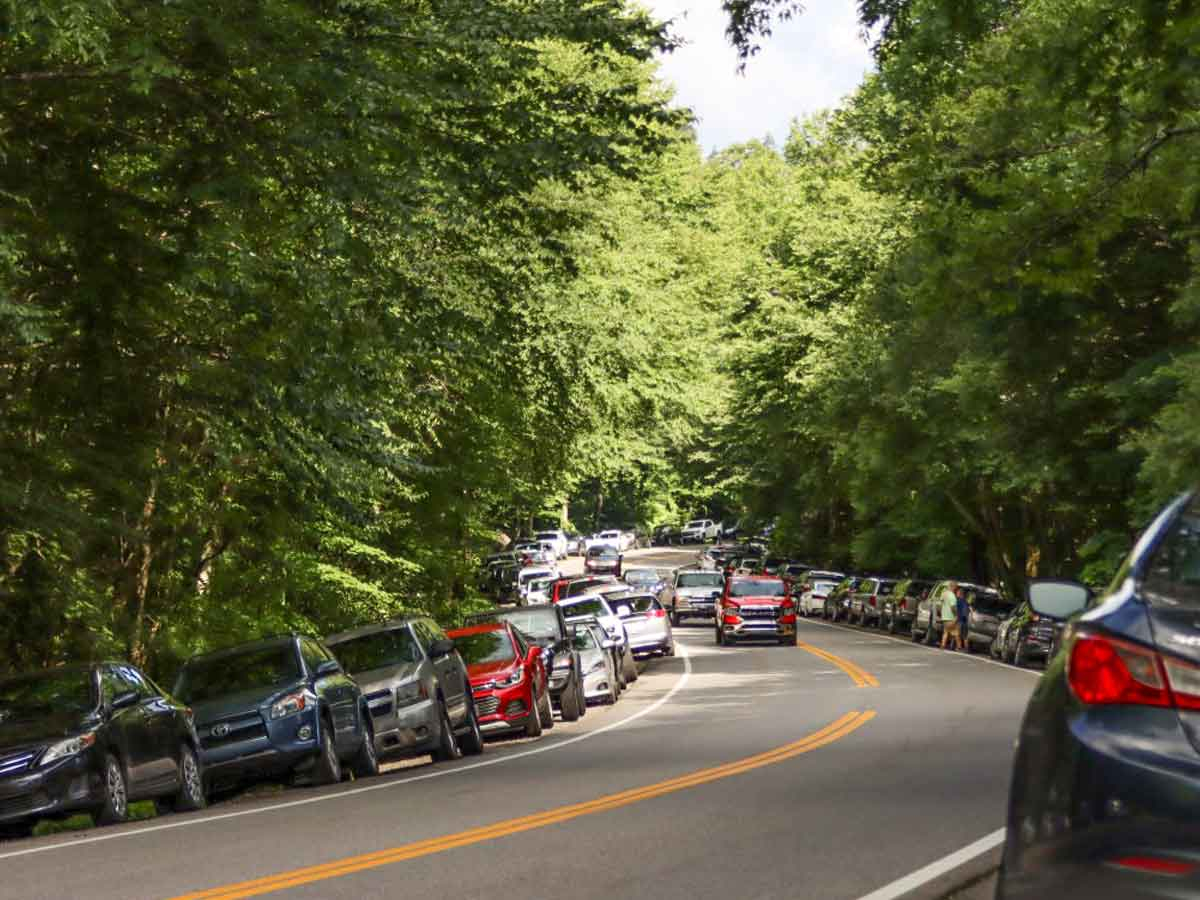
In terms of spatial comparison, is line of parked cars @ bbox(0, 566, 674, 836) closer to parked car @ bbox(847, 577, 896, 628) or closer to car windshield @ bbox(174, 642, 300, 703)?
car windshield @ bbox(174, 642, 300, 703)

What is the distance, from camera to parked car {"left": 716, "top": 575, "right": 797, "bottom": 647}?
4859cm

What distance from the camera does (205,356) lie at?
20.1m

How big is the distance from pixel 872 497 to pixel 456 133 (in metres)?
37.6

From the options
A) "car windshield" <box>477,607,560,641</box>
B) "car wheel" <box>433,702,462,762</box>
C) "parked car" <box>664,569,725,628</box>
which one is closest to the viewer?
"car wheel" <box>433,702,462,762</box>

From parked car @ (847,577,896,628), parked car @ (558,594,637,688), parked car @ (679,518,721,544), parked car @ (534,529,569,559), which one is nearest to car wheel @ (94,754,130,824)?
parked car @ (558,594,637,688)

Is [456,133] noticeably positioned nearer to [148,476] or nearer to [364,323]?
[364,323]

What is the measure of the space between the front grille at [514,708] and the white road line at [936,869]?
1368 centimetres

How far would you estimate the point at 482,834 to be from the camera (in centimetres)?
1224

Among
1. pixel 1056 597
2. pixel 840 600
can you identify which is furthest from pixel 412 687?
pixel 840 600

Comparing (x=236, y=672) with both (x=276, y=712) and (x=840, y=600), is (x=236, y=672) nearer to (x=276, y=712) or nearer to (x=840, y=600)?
(x=276, y=712)

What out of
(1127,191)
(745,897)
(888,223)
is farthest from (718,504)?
(745,897)

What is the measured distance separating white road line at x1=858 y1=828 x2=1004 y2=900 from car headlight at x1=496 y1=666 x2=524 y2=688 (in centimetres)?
1370

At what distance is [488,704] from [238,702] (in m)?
6.07

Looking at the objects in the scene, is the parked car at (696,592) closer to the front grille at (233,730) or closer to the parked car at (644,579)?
the parked car at (644,579)
